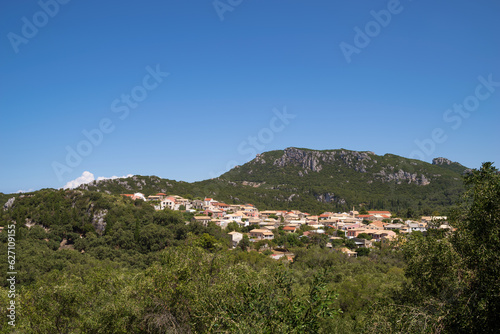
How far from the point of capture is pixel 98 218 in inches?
2270

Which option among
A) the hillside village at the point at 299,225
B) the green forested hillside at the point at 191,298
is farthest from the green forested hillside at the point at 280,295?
the hillside village at the point at 299,225

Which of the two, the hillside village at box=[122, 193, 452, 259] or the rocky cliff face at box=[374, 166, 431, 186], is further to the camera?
the rocky cliff face at box=[374, 166, 431, 186]

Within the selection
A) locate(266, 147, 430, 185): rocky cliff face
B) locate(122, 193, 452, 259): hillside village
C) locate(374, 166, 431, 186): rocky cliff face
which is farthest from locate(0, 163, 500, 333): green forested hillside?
locate(266, 147, 430, 185): rocky cliff face

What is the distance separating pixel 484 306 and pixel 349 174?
172 m

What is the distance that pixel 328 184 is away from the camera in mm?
158875

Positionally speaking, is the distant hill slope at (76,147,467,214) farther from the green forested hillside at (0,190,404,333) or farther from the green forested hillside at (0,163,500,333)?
the green forested hillside at (0,190,404,333)

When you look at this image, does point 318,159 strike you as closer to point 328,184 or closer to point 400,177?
point 328,184

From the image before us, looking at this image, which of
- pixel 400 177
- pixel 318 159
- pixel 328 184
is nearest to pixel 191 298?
pixel 328 184

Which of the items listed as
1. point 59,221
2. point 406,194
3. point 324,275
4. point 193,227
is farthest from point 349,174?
point 324,275

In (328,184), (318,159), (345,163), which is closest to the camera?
(328,184)

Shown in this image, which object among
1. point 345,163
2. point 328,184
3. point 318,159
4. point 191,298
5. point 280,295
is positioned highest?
point 318,159

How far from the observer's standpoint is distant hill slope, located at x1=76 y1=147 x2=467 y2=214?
372 feet

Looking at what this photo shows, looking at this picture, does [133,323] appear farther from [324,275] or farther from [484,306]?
[484,306]

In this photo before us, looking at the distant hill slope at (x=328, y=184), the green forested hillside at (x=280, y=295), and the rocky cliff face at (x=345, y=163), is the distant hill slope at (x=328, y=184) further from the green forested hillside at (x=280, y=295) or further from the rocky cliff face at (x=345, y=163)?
the green forested hillside at (x=280, y=295)
